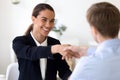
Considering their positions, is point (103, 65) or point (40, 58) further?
point (40, 58)

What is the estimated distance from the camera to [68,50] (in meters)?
1.59

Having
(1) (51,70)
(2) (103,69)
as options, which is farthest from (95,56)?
(1) (51,70)

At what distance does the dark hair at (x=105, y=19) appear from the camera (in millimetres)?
1106

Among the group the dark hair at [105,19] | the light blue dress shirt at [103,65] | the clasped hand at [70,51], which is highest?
the dark hair at [105,19]

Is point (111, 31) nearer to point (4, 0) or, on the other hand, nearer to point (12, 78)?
point (12, 78)

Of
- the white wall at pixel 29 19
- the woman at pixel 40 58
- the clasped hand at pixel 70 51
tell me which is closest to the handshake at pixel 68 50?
the clasped hand at pixel 70 51

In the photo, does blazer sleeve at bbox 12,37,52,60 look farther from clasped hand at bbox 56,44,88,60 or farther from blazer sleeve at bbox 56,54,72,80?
blazer sleeve at bbox 56,54,72,80

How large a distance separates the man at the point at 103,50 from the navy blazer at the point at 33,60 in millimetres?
497

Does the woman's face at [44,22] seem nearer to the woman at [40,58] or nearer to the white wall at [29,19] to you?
the woman at [40,58]

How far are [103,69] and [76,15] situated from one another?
2.85 metres

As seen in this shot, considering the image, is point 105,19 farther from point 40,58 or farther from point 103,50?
point 40,58

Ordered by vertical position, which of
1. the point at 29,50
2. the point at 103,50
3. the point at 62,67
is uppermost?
the point at 103,50

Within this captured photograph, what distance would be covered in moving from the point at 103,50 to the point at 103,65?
6cm

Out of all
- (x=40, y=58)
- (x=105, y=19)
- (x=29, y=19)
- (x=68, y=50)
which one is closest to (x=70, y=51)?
(x=68, y=50)
